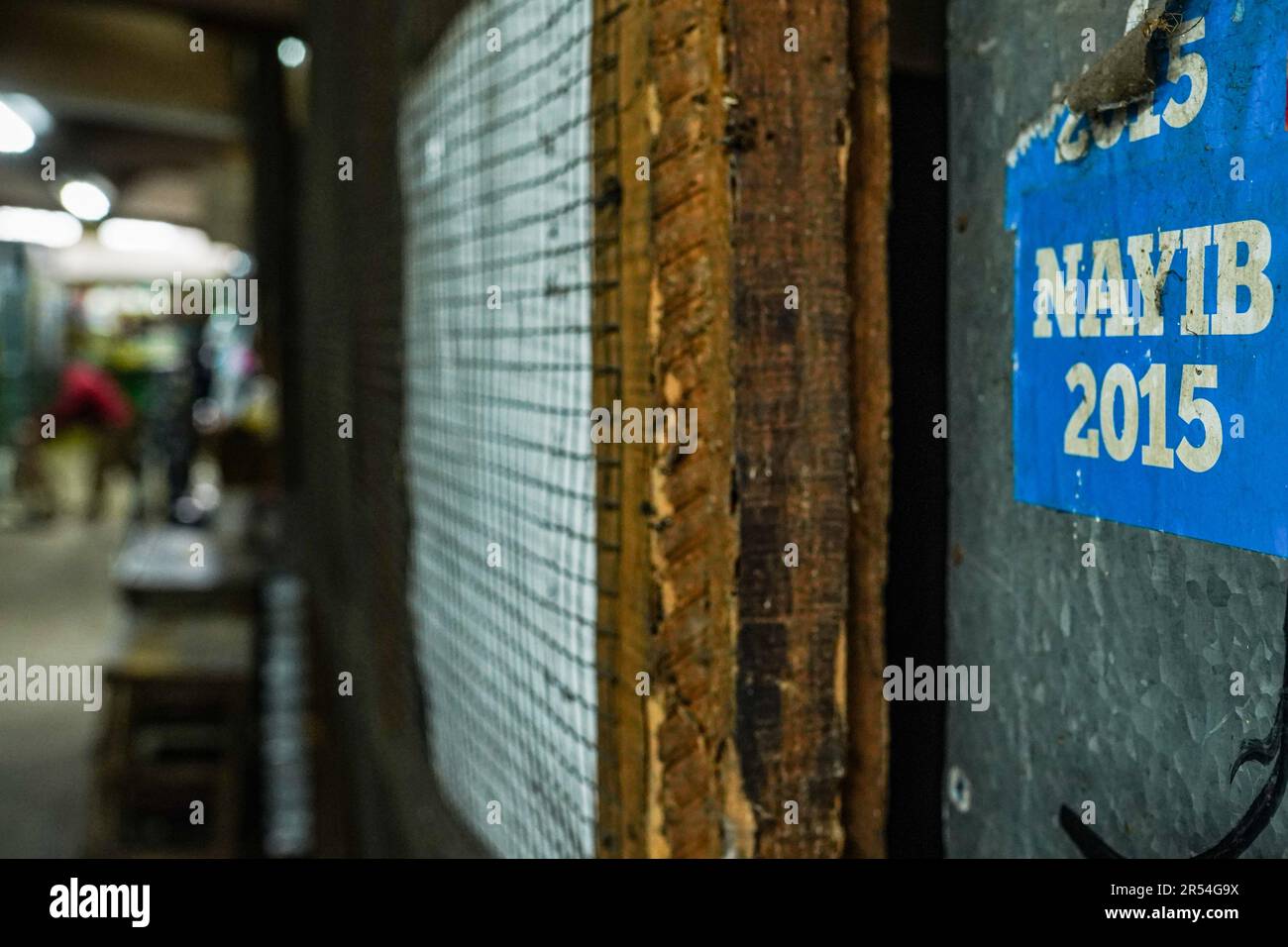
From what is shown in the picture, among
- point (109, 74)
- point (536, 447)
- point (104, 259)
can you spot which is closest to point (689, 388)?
point (536, 447)

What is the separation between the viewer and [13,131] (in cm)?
623

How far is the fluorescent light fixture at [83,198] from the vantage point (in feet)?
28.4

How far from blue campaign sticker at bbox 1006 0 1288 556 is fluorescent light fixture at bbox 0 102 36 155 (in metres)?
6.64

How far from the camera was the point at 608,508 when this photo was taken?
1096mm

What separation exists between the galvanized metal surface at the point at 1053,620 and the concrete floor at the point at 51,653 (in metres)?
3.71

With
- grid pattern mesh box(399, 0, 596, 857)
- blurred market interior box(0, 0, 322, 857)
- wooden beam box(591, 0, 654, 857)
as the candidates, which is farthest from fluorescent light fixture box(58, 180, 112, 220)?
wooden beam box(591, 0, 654, 857)

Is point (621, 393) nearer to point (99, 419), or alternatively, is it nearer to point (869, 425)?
point (869, 425)

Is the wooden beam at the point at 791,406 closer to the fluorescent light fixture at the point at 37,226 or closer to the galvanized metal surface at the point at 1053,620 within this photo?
the galvanized metal surface at the point at 1053,620

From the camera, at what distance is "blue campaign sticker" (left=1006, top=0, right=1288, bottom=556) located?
26.5 inches

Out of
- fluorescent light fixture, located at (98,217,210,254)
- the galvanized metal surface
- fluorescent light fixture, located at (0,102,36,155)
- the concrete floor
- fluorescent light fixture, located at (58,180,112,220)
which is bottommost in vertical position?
the concrete floor

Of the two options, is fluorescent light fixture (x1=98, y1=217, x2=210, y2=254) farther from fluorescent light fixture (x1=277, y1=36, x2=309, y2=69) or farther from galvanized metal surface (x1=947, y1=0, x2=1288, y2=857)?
galvanized metal surface (x1=947, y1=0, x2=1288, y2=857)

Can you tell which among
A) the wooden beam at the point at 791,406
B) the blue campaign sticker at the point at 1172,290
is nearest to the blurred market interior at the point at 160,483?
the wooden beam at the point at 791,406
